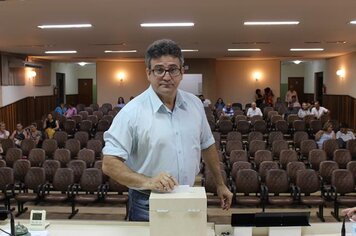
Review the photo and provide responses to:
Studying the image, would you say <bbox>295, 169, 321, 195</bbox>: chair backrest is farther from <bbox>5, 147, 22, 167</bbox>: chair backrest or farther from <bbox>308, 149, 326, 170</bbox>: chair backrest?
<bbox>5, 147, 22, 167</bbox>: chair backrest

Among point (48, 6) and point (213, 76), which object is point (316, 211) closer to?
point (48, 6)

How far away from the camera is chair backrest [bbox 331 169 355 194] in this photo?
721cm

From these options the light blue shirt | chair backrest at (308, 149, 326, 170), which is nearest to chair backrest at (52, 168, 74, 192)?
chair backrest at (308, 149, 326, 170)

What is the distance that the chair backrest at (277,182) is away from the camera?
7.25 m

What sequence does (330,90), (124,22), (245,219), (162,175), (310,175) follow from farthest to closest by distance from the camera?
(330,90) → (124,22) → (310,175) → (245,219) → (162,175)

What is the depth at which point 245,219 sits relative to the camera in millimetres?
1985

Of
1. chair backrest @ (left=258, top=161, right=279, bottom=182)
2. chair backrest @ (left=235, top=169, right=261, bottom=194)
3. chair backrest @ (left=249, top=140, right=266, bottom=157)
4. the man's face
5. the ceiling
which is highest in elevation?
the ceiling

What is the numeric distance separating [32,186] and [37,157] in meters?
1.78

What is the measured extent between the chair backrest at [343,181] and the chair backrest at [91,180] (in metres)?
4.03

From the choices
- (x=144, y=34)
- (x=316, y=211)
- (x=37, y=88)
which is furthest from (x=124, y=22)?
(x=37, y=88)

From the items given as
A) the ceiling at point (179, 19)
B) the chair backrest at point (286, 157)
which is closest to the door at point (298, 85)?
the ceiling at point (179, 19)

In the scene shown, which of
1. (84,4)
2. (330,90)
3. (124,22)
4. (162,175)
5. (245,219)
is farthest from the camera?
(330,90)

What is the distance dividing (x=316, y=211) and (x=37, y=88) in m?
15.2

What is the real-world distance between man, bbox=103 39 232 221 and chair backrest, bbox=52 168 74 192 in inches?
219
